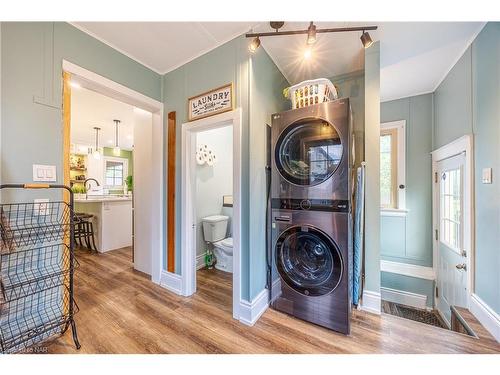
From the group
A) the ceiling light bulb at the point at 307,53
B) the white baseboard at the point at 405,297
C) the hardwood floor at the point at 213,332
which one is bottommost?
the white baseboard at the point at 405,297

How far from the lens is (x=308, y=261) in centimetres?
174

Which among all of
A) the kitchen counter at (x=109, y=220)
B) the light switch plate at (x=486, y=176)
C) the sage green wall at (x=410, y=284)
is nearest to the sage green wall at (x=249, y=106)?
the light switch plate at (x=486, y=176)

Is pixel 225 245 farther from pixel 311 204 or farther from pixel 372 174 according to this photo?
pixel 372 174

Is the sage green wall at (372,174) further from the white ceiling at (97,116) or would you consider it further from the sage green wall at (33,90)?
the white ceiling at (97,116)

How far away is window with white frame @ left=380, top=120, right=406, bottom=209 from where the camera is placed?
2.78 meters

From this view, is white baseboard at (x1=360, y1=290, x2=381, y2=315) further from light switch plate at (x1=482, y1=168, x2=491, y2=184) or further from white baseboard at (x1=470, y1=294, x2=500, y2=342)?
light switch plate at (x1=482, y1=168, x2=491, y2=184)

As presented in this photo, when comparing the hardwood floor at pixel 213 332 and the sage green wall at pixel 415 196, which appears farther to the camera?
the sage green wall at pixel 415 196

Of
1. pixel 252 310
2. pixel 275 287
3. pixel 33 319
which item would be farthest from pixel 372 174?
pixel 33 319

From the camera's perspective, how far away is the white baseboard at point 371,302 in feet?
5.83

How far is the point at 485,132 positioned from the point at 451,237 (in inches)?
47.0

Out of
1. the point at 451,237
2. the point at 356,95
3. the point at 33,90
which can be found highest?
the point at 356,95

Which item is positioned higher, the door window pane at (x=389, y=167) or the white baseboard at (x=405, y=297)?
the door window pane at (x=389, y=167)

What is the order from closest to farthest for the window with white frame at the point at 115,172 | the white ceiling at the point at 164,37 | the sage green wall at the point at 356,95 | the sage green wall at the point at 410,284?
1. the white ceiling at the point at 164,37
2. the sage green wall at the point at 356,95
3. the sage green wall at the point at 410,284
4. the window with white frame at the point at 115,172
